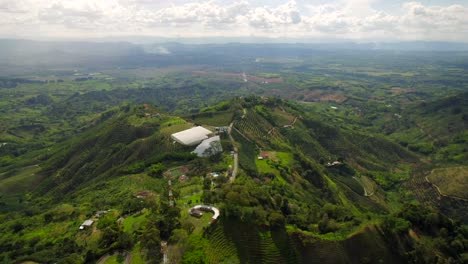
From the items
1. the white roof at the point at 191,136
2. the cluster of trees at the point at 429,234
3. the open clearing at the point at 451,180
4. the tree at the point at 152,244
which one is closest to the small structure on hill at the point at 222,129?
the white roof at the point at 191,136

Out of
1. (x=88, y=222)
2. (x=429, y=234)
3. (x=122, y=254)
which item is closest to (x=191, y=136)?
(x=88, y=222)

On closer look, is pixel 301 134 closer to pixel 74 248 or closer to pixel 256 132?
pixel 256 132

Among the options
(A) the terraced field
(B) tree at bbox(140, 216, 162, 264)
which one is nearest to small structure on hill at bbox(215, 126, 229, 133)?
(A) the terraced field

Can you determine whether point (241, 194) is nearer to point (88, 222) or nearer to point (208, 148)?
point (88, 222)

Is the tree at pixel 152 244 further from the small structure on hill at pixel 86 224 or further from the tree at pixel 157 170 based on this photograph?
the tree at pixel 157 170

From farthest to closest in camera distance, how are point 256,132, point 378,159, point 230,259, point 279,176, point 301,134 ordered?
point 378,159, point 301,134, point 256,132, point 279,176, point 230,259

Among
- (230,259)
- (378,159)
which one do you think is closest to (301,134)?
(378,159)

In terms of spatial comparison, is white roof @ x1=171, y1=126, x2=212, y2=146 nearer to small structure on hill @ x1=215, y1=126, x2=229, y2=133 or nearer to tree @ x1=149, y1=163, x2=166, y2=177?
small structure on hill @ x1=215, y1=126, x2=229, y2=133
